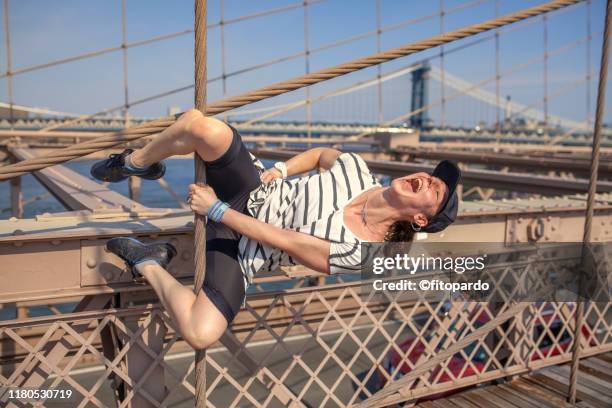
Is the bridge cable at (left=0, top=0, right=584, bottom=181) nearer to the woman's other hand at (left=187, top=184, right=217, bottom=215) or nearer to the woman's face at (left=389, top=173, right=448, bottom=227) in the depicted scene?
the woman's other hand at (left=187, top=184, right=217, bottom=215)

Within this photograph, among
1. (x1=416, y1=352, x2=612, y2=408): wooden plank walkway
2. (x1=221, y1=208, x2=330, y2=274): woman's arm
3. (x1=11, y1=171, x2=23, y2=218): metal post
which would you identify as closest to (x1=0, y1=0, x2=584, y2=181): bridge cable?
(x1=221, y1=208, x2=330, y2=274): woman's arm

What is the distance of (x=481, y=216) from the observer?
3.56m

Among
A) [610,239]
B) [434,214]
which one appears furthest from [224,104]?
[610,239]

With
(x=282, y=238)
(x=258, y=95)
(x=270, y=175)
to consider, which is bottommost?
(x=282, y=238)

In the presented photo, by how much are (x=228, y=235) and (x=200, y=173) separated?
460mm

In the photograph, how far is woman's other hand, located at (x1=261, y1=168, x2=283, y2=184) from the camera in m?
2.57

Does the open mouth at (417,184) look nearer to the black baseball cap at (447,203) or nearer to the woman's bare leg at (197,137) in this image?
the black baseball cap at (447,203)

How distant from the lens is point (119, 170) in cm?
247

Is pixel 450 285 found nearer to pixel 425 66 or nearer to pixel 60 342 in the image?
pixel 60 342

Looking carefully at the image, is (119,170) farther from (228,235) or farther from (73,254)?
(228,235)

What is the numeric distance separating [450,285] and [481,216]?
0.52 m

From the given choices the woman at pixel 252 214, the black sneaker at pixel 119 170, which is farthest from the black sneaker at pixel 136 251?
the black sneaker at pixel 119 170

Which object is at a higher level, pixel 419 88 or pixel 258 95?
pixel 419 88

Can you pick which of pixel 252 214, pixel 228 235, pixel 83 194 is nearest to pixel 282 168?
pixel 252 214
